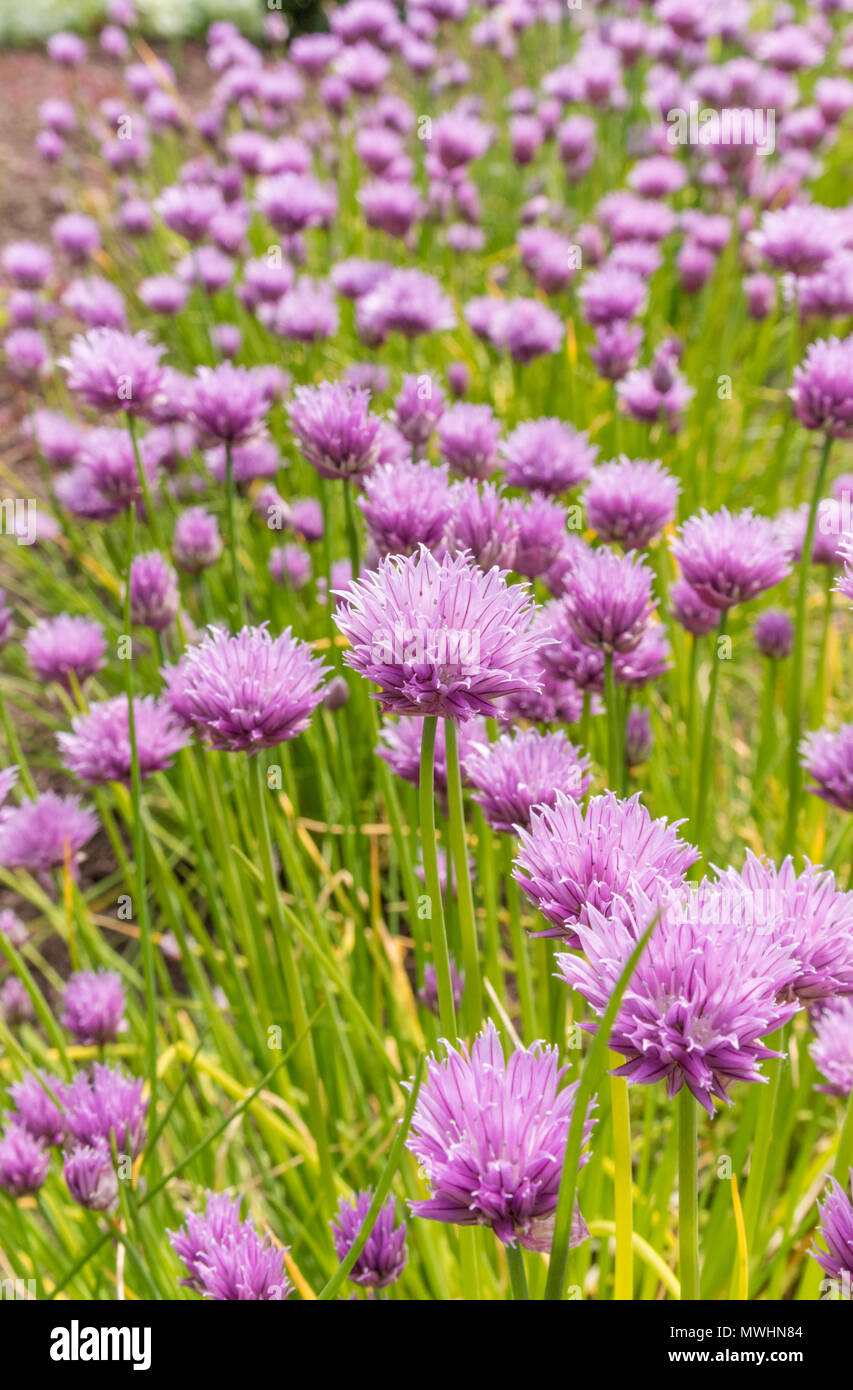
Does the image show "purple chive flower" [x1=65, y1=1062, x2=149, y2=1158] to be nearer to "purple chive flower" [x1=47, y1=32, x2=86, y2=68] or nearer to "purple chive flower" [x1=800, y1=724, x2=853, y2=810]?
"purple chive flower" [x1=800, y1=724, x2=853, y2=810]

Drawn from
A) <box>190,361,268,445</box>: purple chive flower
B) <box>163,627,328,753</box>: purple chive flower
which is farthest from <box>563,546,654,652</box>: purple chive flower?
<box>190,361,268,445</box>: purple chive flower

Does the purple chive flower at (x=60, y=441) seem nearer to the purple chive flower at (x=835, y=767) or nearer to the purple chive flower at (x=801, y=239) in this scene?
the purple chive flower at (x=801, y=239)

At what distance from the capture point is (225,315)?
364 cm

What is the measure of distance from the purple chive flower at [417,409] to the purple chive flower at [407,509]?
0.37 m

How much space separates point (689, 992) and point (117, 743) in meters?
0.94

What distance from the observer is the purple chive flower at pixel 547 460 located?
156 cm

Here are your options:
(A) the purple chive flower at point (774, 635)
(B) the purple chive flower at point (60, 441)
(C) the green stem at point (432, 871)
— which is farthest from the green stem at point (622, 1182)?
(B) the purple chive flower at point (60, 441)

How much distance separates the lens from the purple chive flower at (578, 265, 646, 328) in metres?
2.17

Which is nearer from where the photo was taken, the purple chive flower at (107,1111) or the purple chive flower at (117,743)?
the purple chive flower at (107,1111)

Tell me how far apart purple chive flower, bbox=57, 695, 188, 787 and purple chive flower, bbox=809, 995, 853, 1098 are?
0.81 meters

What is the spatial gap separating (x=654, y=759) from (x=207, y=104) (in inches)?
247

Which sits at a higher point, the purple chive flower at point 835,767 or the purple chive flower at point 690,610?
the purple chive flower at point 690,610

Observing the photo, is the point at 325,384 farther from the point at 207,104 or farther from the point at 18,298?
the point at 207,104
